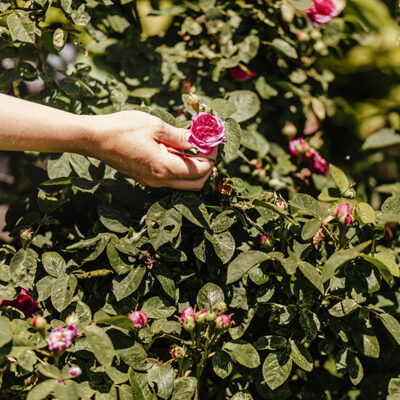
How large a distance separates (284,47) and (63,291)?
3.71 ft

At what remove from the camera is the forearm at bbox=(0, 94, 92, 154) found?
3.92ft

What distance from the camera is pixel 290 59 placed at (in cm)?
199

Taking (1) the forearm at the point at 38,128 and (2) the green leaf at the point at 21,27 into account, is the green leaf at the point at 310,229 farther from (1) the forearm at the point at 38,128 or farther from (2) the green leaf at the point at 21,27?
(2) the green leaf at the point at 21,27

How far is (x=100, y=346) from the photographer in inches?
42.0

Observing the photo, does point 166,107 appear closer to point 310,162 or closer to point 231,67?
point 231,67

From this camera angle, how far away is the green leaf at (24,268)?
1349 mm

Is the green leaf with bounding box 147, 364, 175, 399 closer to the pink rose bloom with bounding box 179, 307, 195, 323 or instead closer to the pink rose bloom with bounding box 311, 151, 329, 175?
the pink rose bloom with bounding box 179, 307, 195, 323

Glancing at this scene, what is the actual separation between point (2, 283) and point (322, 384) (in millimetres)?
944

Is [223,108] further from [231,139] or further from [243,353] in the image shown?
[243,353]

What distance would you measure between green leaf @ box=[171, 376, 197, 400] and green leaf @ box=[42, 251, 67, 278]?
0.41 metres

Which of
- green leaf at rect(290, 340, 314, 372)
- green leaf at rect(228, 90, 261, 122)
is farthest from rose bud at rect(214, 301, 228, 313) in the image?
green leaf at rect(228, 90, 261, 122)

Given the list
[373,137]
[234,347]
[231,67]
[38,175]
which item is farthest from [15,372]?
[373,137]

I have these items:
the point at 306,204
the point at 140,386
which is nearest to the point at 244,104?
the point at 306,204

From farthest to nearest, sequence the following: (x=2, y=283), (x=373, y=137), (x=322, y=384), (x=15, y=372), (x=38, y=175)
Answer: (x=373, y=137), (x=38, y=175), (x=322, y=384), (x=2, y=283), (x=15, y=372)
